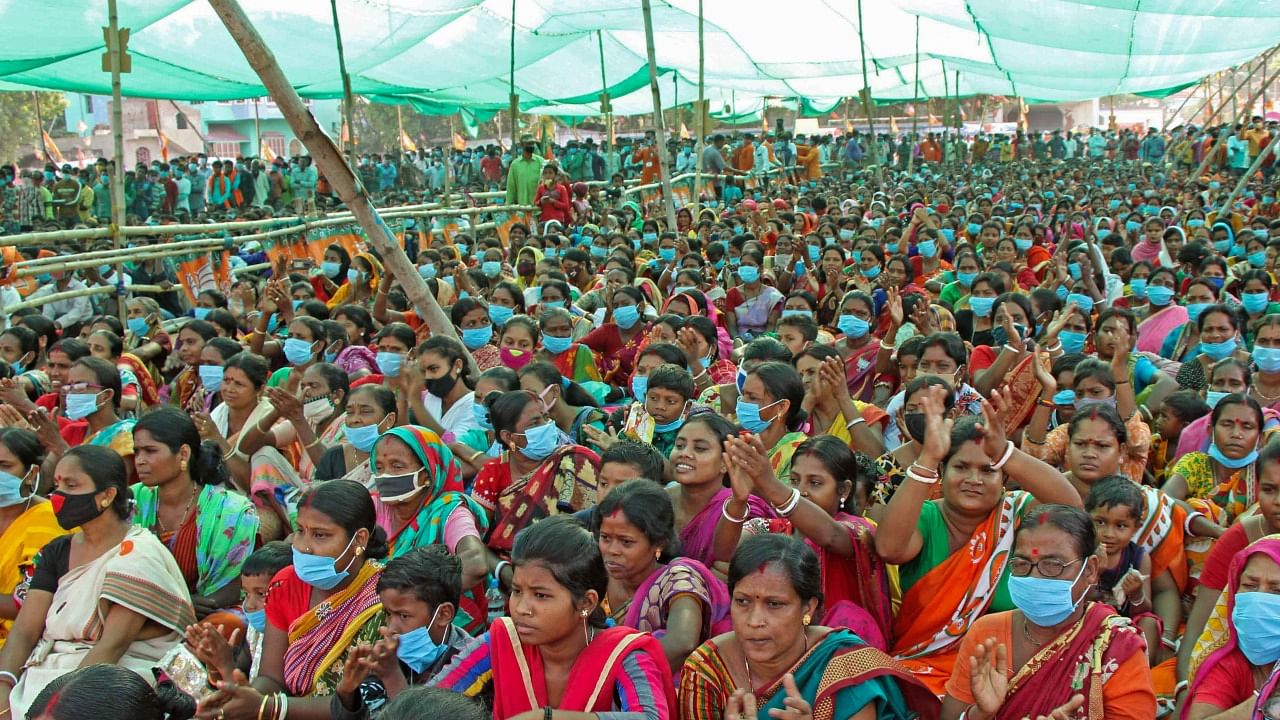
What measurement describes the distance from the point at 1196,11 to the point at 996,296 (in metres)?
8.45

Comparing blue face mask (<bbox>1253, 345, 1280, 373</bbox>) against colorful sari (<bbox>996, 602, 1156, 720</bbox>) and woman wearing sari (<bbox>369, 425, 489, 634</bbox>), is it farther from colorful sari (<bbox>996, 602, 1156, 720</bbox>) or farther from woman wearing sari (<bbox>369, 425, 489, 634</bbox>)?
woman wearing sari (<bbox>369, 425, 489, 634</bbox>)

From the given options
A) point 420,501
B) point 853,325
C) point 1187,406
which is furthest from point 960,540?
point 853,325

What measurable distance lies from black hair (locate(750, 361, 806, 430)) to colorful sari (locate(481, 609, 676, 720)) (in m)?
1.96

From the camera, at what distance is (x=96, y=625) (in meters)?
3.55

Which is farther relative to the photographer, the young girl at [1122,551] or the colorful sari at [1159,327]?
the colorful sari at [1159,327]

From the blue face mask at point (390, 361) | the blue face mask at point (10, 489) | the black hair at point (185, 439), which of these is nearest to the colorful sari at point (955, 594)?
the black hair at point (185, 439)

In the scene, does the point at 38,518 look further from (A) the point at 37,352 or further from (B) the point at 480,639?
(A) the point at 37,352

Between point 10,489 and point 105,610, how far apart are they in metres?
0.96

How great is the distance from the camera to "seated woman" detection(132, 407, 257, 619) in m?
4.30

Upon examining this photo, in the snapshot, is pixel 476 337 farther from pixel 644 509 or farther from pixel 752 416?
pixel 644 509

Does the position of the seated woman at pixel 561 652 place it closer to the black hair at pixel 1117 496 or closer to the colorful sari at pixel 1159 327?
the black hair at pixel 1117 496

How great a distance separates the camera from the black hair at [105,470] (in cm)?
377

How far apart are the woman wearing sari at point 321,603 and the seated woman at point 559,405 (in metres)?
1.68

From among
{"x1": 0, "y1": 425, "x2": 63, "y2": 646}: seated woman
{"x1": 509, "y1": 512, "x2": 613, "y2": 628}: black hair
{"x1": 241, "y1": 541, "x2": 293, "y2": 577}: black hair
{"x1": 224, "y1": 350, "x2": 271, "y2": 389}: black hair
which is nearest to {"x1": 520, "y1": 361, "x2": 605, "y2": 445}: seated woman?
{"x1": 224, "y1": 350, "x2": 271, "y2": 389}: black hair
